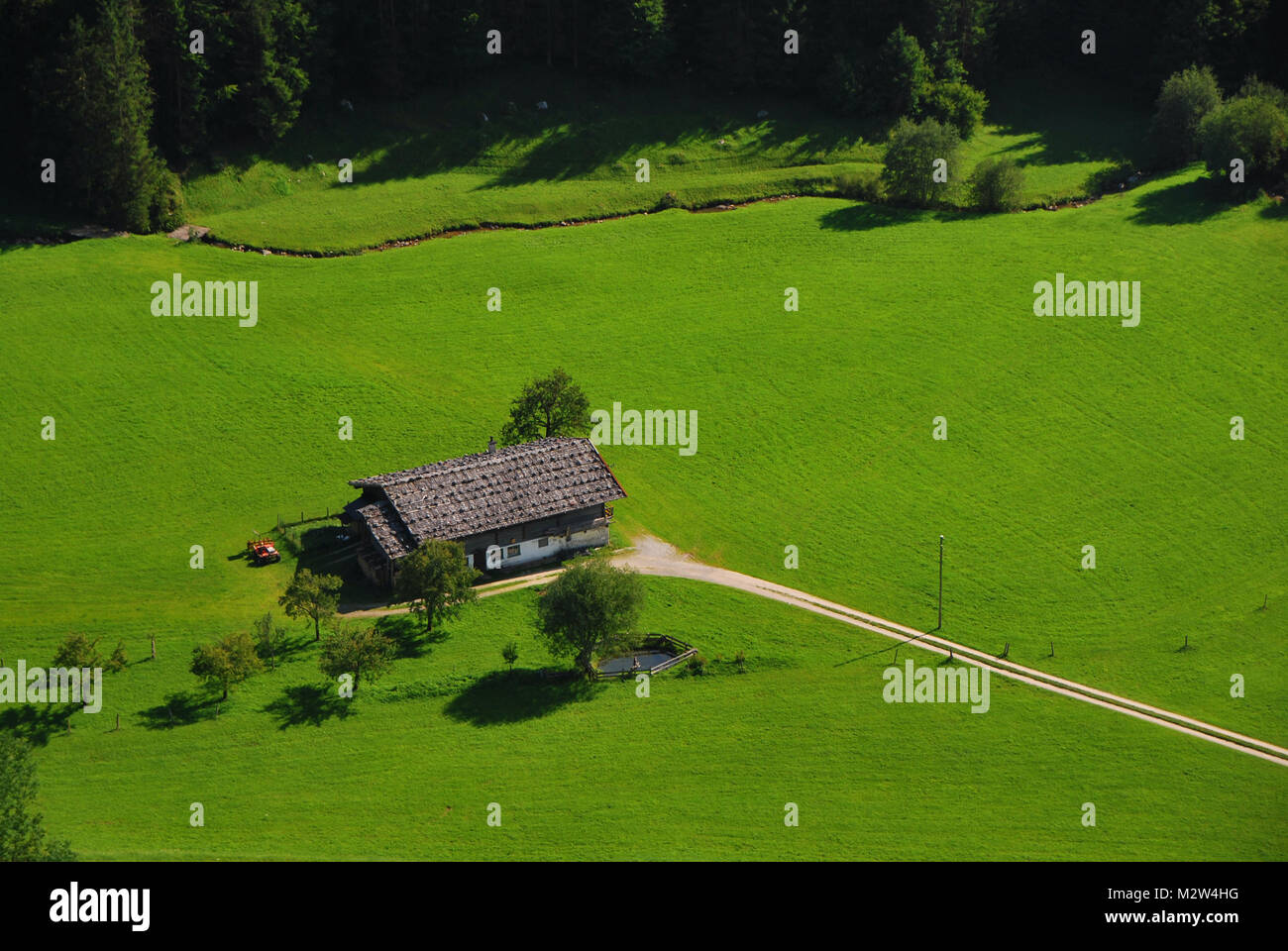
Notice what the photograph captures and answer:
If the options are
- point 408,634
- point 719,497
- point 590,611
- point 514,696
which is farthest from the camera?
point 719,497

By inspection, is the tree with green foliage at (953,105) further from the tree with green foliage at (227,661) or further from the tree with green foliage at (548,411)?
the tree with green foliage at (227,661)

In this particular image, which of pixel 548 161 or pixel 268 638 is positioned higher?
pixel 548 161

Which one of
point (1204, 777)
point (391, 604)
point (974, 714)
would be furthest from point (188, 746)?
point (1204, 777)

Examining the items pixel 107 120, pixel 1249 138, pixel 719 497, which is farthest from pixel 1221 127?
pixel 107 120

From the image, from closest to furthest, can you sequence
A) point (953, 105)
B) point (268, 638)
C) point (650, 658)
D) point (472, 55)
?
1. point (268, 638)
2. point (650, 658)
3. point (472, 55)
4. point (953, 105)

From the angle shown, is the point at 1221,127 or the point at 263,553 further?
the point at 1221,127

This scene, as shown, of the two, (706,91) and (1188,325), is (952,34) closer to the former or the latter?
(706,91)

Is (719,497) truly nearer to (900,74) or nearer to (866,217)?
(866,217)

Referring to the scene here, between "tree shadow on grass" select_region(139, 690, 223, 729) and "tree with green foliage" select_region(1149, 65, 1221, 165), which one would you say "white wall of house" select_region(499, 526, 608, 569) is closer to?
"tree shadow on grass" select_region(139, 690, 223, 729)

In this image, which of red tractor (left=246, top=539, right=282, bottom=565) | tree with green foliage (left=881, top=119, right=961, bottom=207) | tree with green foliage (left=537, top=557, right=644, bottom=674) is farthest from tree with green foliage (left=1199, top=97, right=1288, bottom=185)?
red tractor (left=246, top=539, right=282, bottom=565)
